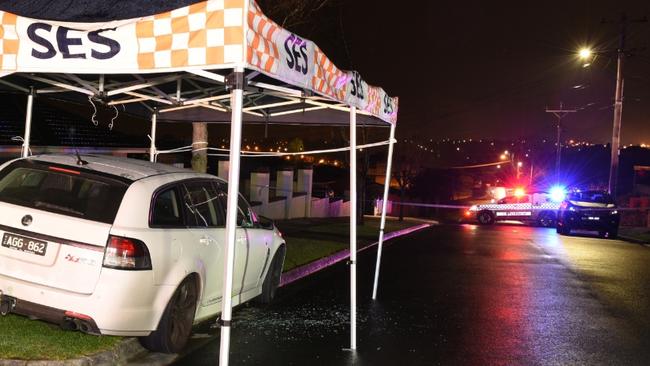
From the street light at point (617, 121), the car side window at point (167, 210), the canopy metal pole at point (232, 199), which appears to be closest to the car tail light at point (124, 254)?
the car side window at point (167, 210)

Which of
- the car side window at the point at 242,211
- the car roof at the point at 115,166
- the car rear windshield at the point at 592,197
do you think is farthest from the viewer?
the car rear windshield at the point at 592,197

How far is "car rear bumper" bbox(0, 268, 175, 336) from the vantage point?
194 inches

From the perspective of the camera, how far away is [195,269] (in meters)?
5.71

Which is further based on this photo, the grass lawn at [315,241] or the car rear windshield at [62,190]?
the grass lawn at [315,241]

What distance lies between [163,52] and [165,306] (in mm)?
2207

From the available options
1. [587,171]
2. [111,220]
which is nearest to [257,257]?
[111,220]

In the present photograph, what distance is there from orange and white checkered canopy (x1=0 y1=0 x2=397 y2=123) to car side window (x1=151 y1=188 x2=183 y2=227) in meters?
1.34

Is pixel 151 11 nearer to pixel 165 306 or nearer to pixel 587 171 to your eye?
pixel 165 306

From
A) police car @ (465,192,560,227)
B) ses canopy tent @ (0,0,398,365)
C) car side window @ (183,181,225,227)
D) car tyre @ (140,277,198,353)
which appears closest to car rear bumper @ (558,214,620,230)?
police car @ (465,192,560,227)

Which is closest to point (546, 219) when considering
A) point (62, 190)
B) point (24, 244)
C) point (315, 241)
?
point (315, 241)

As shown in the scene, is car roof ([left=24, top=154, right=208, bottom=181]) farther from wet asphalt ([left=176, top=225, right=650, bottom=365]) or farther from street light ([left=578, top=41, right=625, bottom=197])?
street light ([left=578, top=41, right=625, bottom=197])

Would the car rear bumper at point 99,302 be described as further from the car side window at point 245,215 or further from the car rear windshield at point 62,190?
the car side window at point 245,215

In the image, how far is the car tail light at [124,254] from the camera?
4.95m

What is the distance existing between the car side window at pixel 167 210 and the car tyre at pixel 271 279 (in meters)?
2.29
